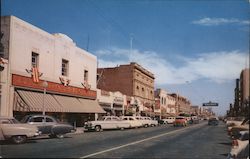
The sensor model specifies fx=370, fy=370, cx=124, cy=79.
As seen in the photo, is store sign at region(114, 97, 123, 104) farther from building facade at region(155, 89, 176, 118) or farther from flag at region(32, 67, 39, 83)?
building facade at region(155, 89, 176, 118)

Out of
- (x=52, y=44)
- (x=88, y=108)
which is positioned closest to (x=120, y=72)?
(x=88, y=108)

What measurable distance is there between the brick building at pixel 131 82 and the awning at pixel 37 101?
3508 centimetres

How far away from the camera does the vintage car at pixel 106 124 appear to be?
3775cm

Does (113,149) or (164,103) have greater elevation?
Answer: (164,103)

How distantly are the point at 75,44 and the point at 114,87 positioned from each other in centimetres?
3608

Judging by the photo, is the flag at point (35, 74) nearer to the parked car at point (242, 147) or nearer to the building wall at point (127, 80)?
the parked car at point (242, 147)

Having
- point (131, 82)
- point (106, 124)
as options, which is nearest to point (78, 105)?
point (106, 124)

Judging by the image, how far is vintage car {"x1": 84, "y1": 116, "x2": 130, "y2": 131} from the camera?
37.8 metres

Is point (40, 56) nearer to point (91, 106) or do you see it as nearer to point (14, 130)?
point (91, 106)

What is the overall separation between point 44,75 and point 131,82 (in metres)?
40.5

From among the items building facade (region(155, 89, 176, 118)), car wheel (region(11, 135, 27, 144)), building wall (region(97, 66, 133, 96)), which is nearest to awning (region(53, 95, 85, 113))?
car wheel (region(11, 135, 27, 144))

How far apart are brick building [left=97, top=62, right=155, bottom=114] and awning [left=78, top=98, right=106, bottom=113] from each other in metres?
22.7

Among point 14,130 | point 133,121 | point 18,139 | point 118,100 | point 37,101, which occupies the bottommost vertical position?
point 133,121

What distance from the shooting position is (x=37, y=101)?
1293 inches
